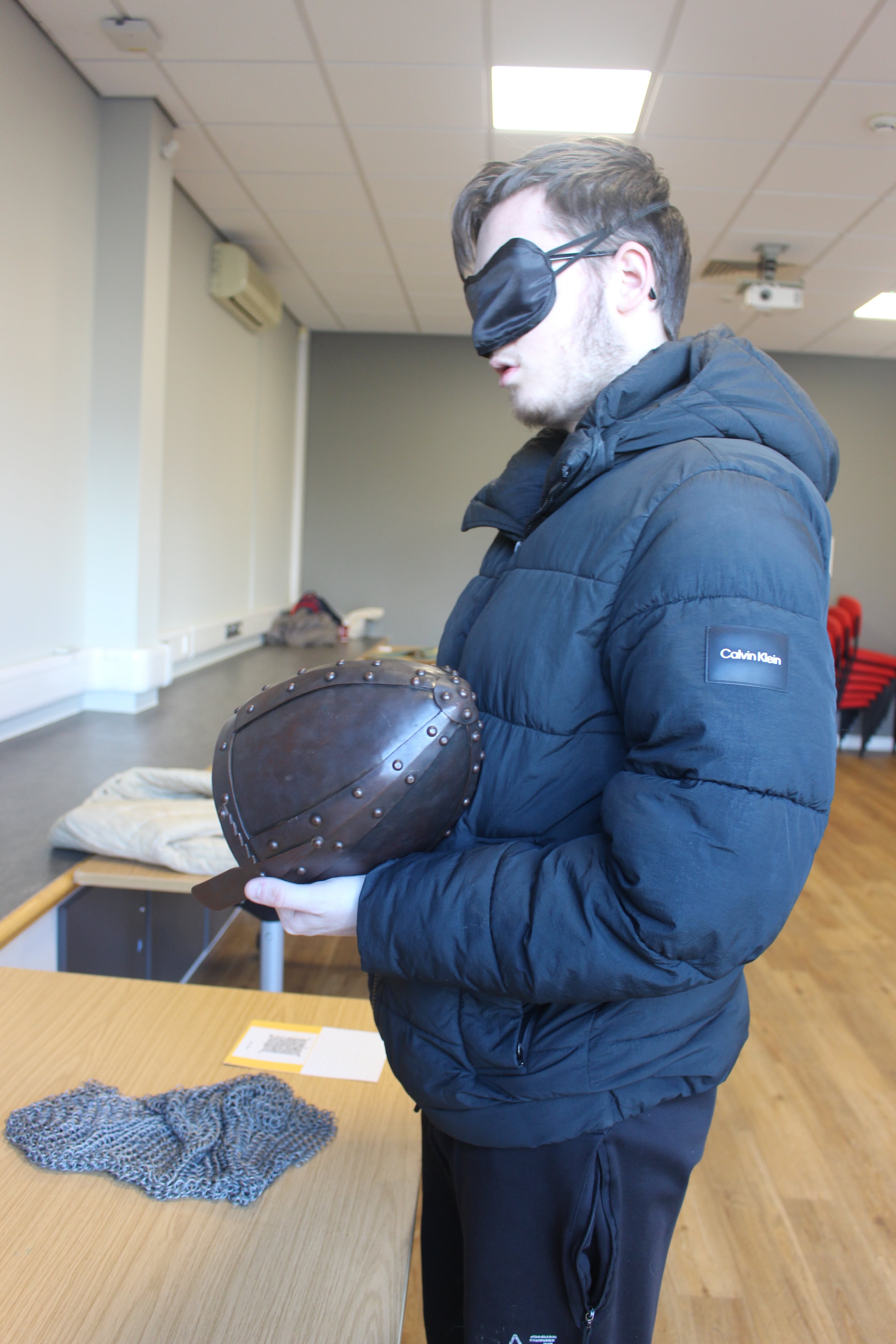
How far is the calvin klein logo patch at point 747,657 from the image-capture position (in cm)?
60

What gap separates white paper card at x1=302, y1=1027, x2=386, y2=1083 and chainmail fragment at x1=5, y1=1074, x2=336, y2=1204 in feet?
0.33

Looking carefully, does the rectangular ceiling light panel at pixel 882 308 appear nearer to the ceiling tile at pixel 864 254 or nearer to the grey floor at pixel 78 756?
the ceiling tile at pixel 864 254

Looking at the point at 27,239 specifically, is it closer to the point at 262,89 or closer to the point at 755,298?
the point at 262,89

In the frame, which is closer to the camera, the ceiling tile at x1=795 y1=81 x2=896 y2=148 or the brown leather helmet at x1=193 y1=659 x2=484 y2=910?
the brown leather helmet at x1=193 y1=659 x2=484 y2=910

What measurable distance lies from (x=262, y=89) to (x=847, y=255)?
299 centimetres

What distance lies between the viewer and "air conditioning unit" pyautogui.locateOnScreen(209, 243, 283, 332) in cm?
432

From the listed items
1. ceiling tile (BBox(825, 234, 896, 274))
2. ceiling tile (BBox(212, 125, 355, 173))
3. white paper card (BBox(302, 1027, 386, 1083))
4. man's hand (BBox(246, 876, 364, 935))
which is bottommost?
white paper card (BBox(302, 1027, 386, 1083))

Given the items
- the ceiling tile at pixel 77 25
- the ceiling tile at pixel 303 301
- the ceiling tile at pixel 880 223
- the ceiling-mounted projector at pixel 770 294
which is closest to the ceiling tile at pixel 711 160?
the ceiling tile at pixel 880 223

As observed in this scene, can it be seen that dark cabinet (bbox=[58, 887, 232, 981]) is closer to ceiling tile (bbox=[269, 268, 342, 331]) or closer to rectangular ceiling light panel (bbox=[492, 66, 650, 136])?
rectangular ceiling light panel (bbox=[492, 66, 650, 136])

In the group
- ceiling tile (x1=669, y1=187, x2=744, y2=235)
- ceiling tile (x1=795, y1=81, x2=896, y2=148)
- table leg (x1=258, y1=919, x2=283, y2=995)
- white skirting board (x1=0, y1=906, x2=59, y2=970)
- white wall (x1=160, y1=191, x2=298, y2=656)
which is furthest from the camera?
white wall (x1=160, y1=191, x2=298, y2=656)

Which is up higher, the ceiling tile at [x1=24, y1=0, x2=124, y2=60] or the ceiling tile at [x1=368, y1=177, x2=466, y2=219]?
the ceiling tile at [x1=368, y1=177, x2=466, y2=219]

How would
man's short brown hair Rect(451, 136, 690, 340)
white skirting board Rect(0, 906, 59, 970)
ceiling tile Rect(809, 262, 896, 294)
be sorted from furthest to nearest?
A: ceiling tile Rect(809, 262, 896, 294), white skirting board Rect(0, 906, 59, 970), man's short brown hair Rect(451, 136, 690, 340)

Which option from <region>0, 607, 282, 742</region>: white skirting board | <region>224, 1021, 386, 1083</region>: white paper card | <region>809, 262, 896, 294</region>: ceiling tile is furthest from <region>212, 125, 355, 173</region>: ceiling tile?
<region>224, 1021, 386, 1083</region>: white paper card

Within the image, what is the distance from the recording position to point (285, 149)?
140 inches
